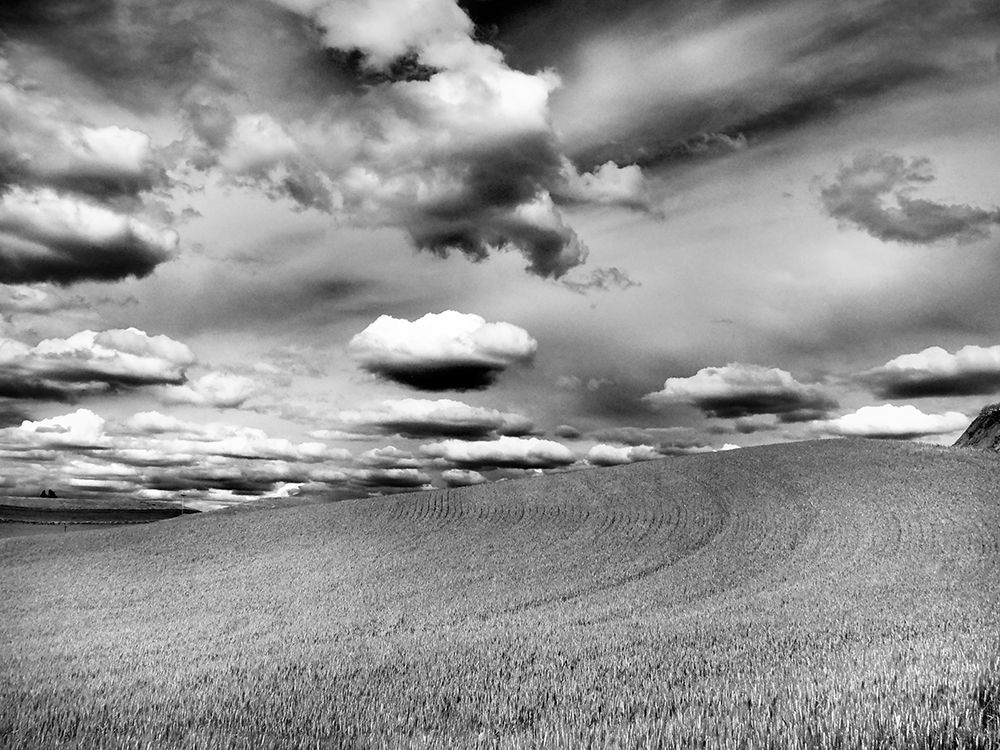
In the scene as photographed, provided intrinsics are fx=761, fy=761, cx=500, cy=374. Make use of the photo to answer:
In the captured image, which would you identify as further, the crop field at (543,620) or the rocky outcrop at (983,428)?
the rocky outcrop at (983,428)

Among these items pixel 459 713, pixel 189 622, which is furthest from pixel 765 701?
pixel 189 622

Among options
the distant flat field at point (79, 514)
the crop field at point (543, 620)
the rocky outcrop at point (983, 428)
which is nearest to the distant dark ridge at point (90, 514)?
the distant flat field at point (79, 514)

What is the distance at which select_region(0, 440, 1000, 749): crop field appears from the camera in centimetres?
1075

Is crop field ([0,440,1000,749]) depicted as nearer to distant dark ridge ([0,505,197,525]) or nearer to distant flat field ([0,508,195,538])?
distant flat field ([0,508,195,538])

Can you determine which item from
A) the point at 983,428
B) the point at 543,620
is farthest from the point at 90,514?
the point at 983,428

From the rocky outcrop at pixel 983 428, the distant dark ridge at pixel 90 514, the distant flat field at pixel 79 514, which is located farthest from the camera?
the rocky outcrop at pixel 983 428

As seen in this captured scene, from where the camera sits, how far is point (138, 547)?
148 ft

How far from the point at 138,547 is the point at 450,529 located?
18.5 meters

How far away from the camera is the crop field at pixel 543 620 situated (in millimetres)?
10750

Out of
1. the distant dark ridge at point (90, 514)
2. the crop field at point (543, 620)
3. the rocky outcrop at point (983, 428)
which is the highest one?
the rocky outcrop at point (983, 428)

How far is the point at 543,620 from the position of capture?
74.4 feet

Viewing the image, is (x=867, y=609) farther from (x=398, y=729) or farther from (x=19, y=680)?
(x=19, y=680)

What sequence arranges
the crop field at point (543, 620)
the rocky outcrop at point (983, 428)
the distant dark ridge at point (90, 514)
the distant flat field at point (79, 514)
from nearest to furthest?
the crop field at point (543, 620) → the distant flat field at point (79, 514) → the distant dark ridge at point (90, 514) → the rocky outcrop at point (983, 428)

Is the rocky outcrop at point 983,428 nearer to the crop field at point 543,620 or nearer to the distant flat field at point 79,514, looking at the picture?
the crop field at point 543,620
